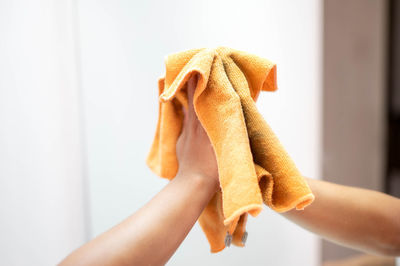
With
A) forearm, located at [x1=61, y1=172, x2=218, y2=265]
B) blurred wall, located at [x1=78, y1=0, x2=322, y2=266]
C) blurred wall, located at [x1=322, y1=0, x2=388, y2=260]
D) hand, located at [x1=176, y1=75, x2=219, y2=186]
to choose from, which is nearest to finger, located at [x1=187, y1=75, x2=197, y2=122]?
hand, located at [x1=176, y1=75, x2=219, y2=186]

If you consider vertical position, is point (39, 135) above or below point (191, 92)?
below

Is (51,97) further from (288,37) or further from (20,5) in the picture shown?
(288,37)

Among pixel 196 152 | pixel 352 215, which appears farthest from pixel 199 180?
pixel 352 215

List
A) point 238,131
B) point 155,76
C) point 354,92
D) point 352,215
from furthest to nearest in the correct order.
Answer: point 354,92
point 155,76
point 352,215
point 238,131

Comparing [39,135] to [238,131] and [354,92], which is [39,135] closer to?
[238,131]

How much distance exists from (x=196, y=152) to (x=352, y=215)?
342mm

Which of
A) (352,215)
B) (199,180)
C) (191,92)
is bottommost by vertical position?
(352,215)

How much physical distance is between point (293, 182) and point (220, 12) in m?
0.51

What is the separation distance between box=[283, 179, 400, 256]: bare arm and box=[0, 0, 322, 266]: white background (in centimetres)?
24

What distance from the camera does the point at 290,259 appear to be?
0.86m

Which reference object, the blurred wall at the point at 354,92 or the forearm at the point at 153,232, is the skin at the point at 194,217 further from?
the blurred wall at the point at 354,92

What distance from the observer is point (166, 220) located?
430 mm

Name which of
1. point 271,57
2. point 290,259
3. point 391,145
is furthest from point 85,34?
point 391,145

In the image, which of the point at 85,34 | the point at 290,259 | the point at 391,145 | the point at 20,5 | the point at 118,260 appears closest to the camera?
the point at 118,260
